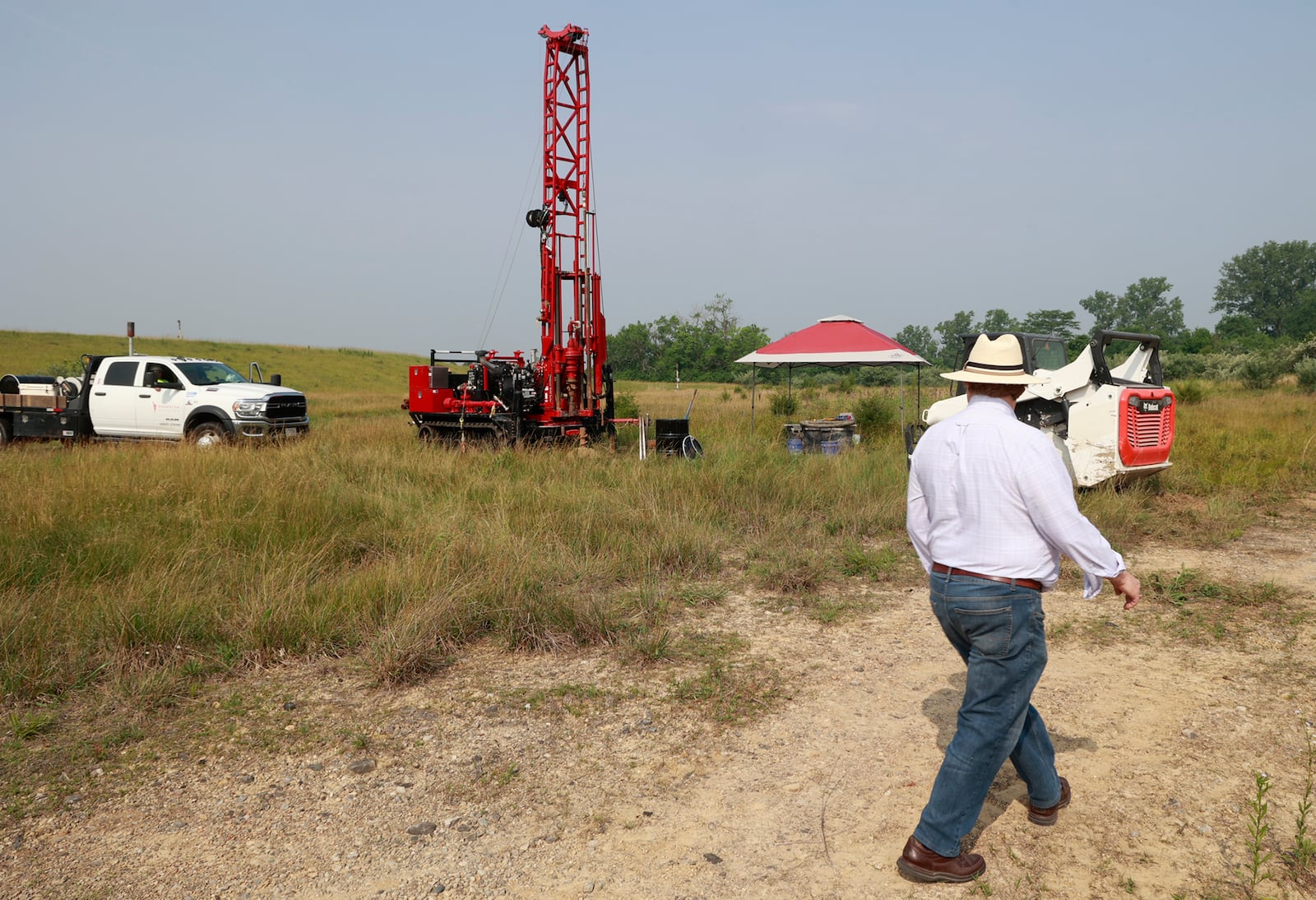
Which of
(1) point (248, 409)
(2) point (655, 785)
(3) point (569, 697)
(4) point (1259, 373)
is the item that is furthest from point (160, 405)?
(4) point (1259, 373)

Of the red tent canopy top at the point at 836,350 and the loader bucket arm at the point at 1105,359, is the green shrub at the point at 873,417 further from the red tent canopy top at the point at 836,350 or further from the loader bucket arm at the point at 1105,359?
the loader bucket arm at the point at 1105,359

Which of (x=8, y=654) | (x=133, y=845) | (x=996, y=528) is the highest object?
(x=996, y=528)

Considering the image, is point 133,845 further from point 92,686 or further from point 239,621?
point 239,621

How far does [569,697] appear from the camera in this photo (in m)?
4.89

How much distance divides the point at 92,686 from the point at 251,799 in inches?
67.9

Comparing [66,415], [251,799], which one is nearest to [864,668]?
[251,799]

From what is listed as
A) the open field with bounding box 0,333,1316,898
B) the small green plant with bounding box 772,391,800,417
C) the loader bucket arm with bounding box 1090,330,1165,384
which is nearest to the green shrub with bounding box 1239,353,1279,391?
the small green plant with bounding box 772,391,800,417

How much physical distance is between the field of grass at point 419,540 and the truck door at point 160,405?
2.37 metres

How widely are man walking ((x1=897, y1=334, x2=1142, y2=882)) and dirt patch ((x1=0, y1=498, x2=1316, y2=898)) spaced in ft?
1.05

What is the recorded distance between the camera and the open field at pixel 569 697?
3.31 m

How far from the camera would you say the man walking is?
289 cm

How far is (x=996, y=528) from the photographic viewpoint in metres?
2.91

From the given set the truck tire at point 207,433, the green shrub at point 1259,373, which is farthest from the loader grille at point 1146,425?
the green shrub at point 1259,373

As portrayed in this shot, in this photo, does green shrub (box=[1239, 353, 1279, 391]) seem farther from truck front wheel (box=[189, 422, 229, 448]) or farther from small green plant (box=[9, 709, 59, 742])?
small green plant (box=[9, 709, 59, 742])
